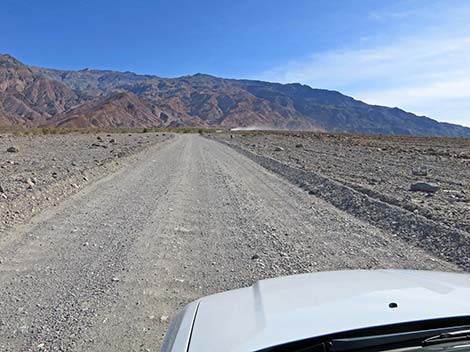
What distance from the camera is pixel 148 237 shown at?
23.8 ft

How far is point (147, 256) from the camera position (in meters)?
6.26

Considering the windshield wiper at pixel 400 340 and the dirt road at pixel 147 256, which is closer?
the windshield wiper at pixel 400 340

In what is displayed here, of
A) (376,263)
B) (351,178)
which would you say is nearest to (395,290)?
(376,263)

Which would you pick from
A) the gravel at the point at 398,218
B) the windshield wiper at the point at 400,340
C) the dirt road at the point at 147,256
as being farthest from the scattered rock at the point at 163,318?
the gravel at the point at 398,218

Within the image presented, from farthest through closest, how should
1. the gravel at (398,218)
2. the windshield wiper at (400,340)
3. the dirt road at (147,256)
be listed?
1. the gravel at (398,218)
2. the dirt road at (147,256)
3. the windshield wiper at (400,340)

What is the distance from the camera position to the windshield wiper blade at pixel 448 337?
1.97 metres

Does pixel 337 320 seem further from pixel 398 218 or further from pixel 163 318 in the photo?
pixel 398 218

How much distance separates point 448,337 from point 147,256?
4897 millimetres

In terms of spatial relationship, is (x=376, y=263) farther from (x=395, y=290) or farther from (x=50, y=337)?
(x=50, y=337)

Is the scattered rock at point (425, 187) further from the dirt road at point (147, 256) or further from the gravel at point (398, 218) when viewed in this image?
the dirt road at point (147, 256)

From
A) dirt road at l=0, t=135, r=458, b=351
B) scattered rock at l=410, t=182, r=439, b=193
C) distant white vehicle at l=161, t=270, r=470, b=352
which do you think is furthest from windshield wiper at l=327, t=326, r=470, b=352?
scattered rock at l=410, t=182, r=439, b=193

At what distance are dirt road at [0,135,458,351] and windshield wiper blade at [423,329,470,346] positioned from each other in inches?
98.6

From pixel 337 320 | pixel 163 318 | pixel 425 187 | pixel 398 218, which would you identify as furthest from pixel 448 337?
pixel 425 187

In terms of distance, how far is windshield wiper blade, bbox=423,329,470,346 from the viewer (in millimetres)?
1969
